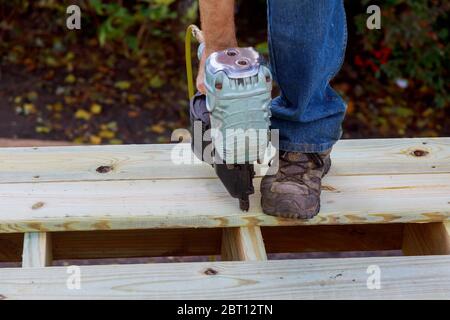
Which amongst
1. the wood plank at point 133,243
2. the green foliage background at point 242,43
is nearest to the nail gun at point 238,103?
the wood plank at point 133,243

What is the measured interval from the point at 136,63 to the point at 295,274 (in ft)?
9.24

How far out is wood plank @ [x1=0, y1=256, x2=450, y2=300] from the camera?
1.81 meters

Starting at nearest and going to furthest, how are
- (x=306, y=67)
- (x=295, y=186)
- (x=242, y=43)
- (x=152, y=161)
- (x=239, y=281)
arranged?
1. (x=239, y=281)
2. (x=306, y=67)
3. (x=295, y=186)
4. (x=152, y=161)
5. (x=242, y=43)

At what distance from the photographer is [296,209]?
2.04 m

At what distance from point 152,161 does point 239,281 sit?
61 centimetres

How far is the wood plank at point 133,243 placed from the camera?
2166 millimetres

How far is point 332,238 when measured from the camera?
228 cm

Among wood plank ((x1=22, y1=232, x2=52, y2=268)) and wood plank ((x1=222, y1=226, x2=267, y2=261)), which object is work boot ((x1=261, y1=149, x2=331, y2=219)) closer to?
wood plank ((x1=222, y1=226, x2=267, y2=261))

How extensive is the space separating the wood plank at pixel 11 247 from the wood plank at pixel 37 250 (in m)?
0.17

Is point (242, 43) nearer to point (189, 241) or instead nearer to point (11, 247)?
point (189, 241)

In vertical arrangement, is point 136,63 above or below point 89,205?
below

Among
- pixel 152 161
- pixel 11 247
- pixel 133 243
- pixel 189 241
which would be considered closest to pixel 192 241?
pixel 189 241
